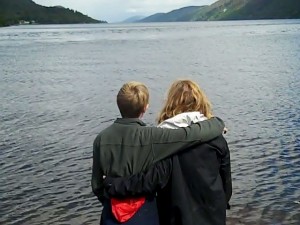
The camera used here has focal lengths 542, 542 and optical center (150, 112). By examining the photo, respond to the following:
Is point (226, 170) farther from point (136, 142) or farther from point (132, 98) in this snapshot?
point (132, 98)

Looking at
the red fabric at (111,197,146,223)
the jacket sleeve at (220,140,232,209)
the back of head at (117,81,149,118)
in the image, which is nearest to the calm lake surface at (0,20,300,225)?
the jacket sleeve at (220,140,232,209)

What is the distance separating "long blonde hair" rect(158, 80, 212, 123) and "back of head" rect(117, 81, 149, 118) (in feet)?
0.86

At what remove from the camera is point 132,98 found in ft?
16.1

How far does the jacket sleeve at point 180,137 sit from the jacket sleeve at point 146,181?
9 centimetres

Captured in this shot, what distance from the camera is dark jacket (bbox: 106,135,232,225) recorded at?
16.1 feet

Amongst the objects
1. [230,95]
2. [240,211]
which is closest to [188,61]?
[230,95]

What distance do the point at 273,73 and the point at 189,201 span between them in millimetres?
34992

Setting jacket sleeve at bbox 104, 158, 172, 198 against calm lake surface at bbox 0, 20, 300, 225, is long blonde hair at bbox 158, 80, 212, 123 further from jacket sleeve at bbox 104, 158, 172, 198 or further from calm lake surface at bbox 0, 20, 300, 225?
calm lake surface at bbox 0, 20, 300, 225

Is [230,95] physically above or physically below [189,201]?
below

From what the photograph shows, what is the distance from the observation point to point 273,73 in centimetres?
3875

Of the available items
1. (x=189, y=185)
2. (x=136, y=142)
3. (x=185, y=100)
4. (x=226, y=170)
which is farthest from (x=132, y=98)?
(x=226, y=170)

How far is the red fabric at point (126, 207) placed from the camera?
16.3 feet

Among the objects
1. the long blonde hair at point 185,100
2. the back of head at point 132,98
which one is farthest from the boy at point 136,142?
the long blonde hair at point 185,100

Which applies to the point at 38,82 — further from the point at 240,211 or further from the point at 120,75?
the point at 240,211
